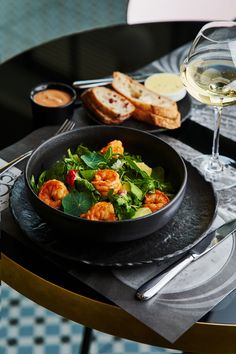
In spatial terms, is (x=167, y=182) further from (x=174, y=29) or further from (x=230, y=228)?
(x=174, y=29)

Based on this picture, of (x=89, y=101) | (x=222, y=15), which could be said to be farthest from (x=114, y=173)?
(x=222, y=15)

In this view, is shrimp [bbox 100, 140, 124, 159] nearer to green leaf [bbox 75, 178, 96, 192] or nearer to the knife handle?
green leaf [bbox 75, 178, 96, 192]

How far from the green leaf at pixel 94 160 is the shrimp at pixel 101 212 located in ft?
0.38

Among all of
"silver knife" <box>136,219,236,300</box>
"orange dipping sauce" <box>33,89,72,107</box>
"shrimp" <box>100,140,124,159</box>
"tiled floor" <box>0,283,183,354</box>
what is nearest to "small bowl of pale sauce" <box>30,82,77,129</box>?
"orange dipping sauce" <box>33,89,72,107</box>

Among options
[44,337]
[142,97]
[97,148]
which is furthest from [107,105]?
[44,337]

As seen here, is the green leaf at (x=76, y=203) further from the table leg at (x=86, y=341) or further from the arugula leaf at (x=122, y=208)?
the table leg at (x=86, y=341)

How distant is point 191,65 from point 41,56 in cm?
50

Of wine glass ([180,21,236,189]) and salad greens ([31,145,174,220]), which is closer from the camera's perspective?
salad greens ([31,145,174,220])

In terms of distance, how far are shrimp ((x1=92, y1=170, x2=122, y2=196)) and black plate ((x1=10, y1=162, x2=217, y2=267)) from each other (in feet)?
0.29

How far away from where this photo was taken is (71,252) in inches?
41.1

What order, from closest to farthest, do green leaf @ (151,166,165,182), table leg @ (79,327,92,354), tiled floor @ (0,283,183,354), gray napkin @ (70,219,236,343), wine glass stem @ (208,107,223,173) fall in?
gray napkin @ (70,219,236,343) → green leaf @ (151,166,165,182) → wine glass stem @ (208,107,223,173) → table leg @ (79,327,92,354) → tiled floor @ (0,283,183,354)

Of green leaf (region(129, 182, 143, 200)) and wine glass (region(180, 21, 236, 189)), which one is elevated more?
wine glass (region(180, 21, 236, 189))

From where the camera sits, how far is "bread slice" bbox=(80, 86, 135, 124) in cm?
142

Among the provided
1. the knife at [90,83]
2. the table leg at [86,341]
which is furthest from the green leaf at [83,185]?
the table leg at [86,341]
